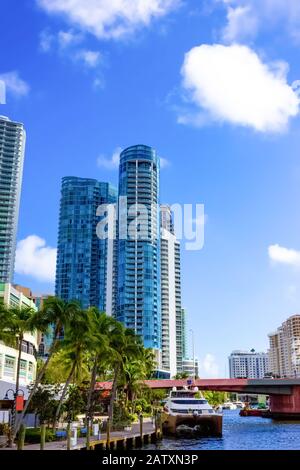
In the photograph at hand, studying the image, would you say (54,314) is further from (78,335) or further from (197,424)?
(197,424)

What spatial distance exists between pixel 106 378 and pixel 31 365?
46.7 meters

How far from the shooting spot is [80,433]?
55.7 m

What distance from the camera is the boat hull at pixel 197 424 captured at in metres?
72.7

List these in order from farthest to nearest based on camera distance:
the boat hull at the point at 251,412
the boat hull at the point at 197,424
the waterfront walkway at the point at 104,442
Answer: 1. the boat hull at the point at 251,412
2. the boat hull at the point at 197,424
3. the waterfront walkway at the point at 104,442

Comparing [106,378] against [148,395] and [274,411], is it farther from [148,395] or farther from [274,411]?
[274,411]

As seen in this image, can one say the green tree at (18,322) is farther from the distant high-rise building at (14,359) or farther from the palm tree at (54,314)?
the distant high-rise building at (14,359)

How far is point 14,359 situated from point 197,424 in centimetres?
2865

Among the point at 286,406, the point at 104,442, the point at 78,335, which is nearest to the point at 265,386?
the point at 286,406

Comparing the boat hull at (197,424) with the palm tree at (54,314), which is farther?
the boat hull at (197,424)

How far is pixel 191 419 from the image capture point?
72.7 meters

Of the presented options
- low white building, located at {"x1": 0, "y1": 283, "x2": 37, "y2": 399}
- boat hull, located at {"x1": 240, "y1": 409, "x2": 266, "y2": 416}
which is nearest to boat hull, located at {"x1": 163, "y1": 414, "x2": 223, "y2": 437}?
low white building, located at {"x1": 0, "y1": 283, "x2": 37, "y2": 399}

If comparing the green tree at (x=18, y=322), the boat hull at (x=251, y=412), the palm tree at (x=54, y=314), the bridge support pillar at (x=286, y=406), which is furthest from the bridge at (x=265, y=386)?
the palm tree at (x=54, y=314)

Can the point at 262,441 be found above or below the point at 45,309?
below

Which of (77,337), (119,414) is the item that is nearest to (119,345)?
(119,414)
